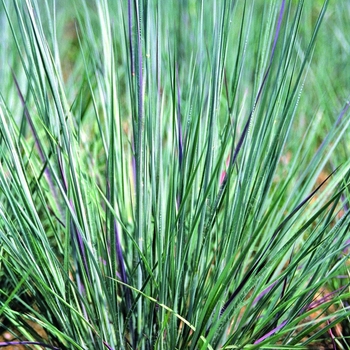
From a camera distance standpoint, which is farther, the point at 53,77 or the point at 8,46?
the point at 8,46

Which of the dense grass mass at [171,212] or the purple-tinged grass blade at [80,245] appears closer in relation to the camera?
the dense grass mass at [171,212]

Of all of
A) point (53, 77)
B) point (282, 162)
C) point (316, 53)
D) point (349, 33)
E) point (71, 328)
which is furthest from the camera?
point (316, 53)

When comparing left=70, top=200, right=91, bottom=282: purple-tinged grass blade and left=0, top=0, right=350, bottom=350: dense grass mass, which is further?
left=70, top=200, right=91, bottom=282: purple-tinged grass blade

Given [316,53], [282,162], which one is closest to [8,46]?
[282,162]

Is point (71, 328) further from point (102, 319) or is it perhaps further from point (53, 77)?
point (53, 77)

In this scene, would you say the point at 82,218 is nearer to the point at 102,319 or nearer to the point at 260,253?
the point at 102,319

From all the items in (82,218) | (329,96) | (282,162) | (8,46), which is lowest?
(282,162)

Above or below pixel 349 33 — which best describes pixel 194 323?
below

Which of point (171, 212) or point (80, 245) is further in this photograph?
point (80, 245)

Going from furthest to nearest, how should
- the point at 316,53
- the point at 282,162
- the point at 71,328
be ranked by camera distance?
1. the point at 316,53
2. the point at 282,162
3. the point at 71,328

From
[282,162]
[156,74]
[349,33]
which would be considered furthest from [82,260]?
[349,33]
